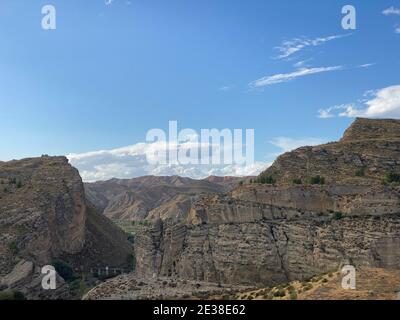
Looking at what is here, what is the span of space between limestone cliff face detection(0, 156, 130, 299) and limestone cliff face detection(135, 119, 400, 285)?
1762 centimetres

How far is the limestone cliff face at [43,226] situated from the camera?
213ft

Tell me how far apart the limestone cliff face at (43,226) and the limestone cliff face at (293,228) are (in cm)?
1762

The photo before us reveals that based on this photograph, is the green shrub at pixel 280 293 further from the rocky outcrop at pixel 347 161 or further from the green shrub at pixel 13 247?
the green shrub at pixel 13 247

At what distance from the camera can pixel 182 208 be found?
19162cm

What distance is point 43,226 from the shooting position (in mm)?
75188

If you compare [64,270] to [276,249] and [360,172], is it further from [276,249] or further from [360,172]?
[360,172]

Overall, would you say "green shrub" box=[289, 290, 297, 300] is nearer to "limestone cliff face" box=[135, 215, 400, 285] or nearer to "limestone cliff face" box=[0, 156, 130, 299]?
"limestone cliff face" box=[135, 215, 400, 285]

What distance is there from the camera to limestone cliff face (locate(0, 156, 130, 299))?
64.8m

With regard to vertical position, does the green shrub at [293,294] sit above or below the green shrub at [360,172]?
below

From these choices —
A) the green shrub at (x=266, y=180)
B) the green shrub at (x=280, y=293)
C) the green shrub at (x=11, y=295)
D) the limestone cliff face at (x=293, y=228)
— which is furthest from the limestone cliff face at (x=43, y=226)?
the green shrub at (x=280, y=293)

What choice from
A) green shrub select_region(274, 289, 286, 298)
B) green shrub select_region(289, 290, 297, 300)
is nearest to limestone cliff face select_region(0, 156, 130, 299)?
green shrub select_region(274, 289, 286, 298)

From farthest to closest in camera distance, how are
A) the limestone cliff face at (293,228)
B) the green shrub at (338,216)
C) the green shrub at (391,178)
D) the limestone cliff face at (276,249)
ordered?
the green shrub at (391,178) → the green shrub at (338,216) → the limestone cliff face at (293,228) → the limestone cliff face at (276,249)

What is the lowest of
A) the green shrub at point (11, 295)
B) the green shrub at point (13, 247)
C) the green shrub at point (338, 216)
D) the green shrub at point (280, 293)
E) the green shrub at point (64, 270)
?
the green shrub at point (64, 270)
